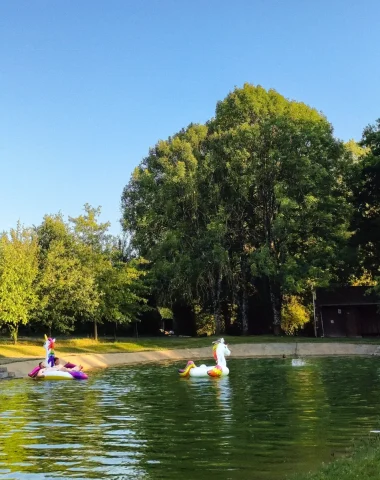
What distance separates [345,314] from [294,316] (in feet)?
32.9

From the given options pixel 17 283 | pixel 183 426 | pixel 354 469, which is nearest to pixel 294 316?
pixel 17 283

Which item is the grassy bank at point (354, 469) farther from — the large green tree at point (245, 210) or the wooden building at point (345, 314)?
the wooden building at point (345, 314)

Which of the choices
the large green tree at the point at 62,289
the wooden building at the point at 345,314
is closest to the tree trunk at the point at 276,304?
the wooden building at the point at 345,314

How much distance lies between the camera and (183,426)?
14.0m

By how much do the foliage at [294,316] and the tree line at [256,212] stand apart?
484 cm

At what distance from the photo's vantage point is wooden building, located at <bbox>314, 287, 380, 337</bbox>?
5481 cm

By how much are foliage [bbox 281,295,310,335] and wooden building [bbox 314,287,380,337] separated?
760 centimetres

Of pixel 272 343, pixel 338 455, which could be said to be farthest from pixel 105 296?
pixel 338 455

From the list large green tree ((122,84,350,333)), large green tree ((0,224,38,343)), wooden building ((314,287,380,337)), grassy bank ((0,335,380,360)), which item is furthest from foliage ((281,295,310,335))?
large green tree ((0,224,38,343))

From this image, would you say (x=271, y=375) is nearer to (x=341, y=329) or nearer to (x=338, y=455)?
(x=338, y=455)

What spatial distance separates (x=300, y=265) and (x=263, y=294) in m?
7.75

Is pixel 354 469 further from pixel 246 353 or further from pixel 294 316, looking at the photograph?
pixel 294 316

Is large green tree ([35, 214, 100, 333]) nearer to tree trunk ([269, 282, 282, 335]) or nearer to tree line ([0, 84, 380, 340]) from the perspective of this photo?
tree line ([0, 84, 380, 340])

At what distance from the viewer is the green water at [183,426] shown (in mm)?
9867
